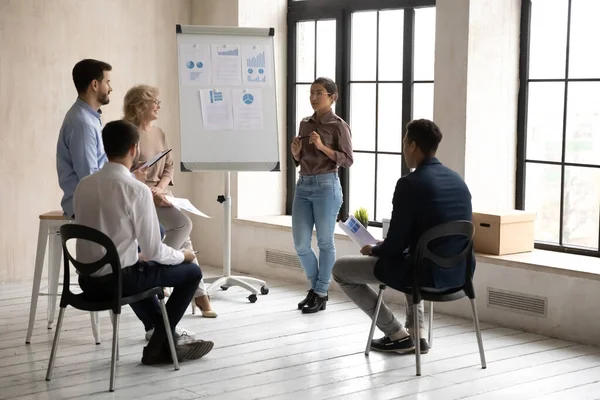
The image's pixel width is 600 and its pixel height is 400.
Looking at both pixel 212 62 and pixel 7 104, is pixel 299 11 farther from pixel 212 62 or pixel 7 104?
pixel 7 104

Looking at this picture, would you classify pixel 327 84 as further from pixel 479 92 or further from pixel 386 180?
pixel 386 180

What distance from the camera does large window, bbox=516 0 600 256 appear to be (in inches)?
227

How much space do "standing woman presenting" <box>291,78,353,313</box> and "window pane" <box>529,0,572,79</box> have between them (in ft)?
4.38

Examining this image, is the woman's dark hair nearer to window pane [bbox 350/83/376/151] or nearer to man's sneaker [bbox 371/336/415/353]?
window pane [bbox 350/83/376/151]

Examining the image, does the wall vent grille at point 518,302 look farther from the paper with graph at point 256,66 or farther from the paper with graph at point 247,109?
the paper with graph at point 256,66

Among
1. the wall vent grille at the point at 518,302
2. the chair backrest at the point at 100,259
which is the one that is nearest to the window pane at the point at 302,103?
the wall vent grille at the point at 518,302

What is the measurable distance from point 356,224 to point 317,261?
1465 millimetres

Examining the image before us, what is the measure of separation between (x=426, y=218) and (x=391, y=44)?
2.71 m

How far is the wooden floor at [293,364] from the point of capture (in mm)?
4316

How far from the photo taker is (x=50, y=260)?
5.41 metres

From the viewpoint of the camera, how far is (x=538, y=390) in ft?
14.3

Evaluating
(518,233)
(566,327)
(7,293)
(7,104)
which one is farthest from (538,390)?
(7,104)

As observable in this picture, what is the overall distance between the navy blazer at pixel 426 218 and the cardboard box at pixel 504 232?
1176mm

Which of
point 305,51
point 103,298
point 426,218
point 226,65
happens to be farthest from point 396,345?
point 305,51
